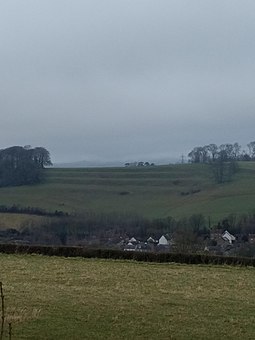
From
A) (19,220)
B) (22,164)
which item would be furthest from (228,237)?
(22,164)

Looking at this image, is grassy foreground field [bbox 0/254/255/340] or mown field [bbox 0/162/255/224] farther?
mown field [bbox 0/162/255/224]

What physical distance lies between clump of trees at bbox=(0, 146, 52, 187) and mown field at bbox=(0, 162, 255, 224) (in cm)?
130

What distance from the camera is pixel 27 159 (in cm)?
6512

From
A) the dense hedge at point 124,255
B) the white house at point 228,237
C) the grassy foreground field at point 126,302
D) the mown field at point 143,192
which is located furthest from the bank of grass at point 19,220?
the grassy foreground field at point 126,302

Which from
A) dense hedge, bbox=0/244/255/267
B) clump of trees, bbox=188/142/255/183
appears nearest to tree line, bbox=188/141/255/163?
clump of trees, bbox=188/142/255/183

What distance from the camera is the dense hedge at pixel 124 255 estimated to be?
21109mm

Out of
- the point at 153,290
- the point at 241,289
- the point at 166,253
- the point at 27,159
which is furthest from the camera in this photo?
the point at 27,159

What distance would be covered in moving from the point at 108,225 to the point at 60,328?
101 feet

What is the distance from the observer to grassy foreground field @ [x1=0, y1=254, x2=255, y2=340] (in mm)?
10172

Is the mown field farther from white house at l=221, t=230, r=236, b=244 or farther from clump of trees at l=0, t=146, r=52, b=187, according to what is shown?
white house at l=221, t=230, r=236, b=244

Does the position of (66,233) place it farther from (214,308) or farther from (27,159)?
(27,159)

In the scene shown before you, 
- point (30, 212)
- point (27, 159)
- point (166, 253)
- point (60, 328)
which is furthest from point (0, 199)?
point (60, 328)

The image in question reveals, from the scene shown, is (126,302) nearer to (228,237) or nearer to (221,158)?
(228,237)

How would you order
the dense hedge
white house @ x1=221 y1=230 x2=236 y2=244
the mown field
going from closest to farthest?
1. the dense hedge
2. white house @ x1=221 y1=230 x2=236 y2=244
3. the mown field
